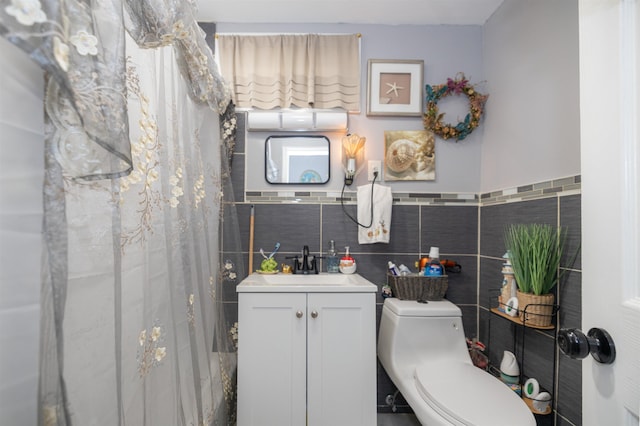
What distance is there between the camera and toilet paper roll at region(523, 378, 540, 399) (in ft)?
4.43

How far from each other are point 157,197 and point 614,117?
3.56ft

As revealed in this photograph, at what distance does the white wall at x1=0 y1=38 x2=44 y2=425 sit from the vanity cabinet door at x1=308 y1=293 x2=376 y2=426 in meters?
1.09

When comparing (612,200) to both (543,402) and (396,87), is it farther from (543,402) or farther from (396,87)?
(396,87)

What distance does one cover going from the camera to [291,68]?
1954 mm

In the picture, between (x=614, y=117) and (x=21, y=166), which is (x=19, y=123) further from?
(x=614, y=117)

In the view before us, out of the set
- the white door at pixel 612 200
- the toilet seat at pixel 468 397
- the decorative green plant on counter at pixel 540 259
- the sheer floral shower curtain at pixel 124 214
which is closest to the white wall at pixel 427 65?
the decorative green plant on counter at pixel 540 259

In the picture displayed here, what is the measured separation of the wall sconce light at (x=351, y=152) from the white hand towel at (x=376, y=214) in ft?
0.34

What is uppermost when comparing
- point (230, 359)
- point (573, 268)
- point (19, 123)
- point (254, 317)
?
point (19, 123)

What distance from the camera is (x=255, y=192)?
198cm

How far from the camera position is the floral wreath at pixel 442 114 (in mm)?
1927

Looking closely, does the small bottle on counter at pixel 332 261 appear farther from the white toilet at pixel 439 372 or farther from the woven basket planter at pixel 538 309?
the woven basket planter at pixel 538 309

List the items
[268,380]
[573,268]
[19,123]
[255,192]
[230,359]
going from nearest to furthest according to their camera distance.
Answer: [19,123], [573,268], [268,380], [230,359], [255,192]

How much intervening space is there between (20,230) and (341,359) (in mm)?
1341

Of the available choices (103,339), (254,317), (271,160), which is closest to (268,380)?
(254,317)
